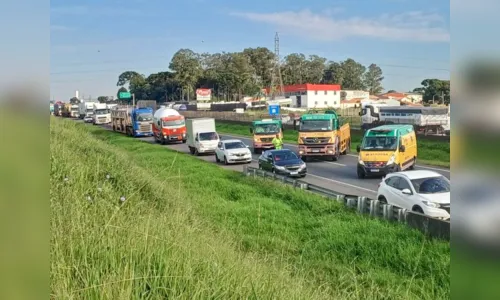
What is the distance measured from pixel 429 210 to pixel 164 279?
6.25 metres

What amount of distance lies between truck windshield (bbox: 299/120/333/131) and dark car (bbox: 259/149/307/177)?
3.39ft

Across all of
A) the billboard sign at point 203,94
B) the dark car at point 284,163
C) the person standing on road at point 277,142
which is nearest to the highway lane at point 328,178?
the dark car at point 284,163

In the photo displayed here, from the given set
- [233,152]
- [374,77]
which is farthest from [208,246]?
[233,152]

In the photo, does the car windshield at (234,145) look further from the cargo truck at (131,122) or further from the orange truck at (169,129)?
the cargo truck at (131,122)

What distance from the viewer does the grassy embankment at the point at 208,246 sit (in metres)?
2.66

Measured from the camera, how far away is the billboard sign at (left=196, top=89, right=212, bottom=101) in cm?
1070

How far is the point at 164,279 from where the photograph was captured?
276cm

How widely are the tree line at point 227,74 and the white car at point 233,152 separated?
7.28 meters

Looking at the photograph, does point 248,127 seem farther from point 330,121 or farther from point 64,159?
point 64,159

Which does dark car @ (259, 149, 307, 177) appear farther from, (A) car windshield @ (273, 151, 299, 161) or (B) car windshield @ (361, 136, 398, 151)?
(B) car windshield @ (361, 136, 398, 151)

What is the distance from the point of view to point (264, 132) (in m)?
19.0

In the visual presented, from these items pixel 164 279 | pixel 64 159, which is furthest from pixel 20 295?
pixel 64 159

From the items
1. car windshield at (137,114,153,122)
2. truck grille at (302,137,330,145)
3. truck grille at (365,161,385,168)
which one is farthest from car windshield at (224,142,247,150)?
truck grille at (365,161,385,168)

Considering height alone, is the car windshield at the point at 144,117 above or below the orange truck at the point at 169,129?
above
